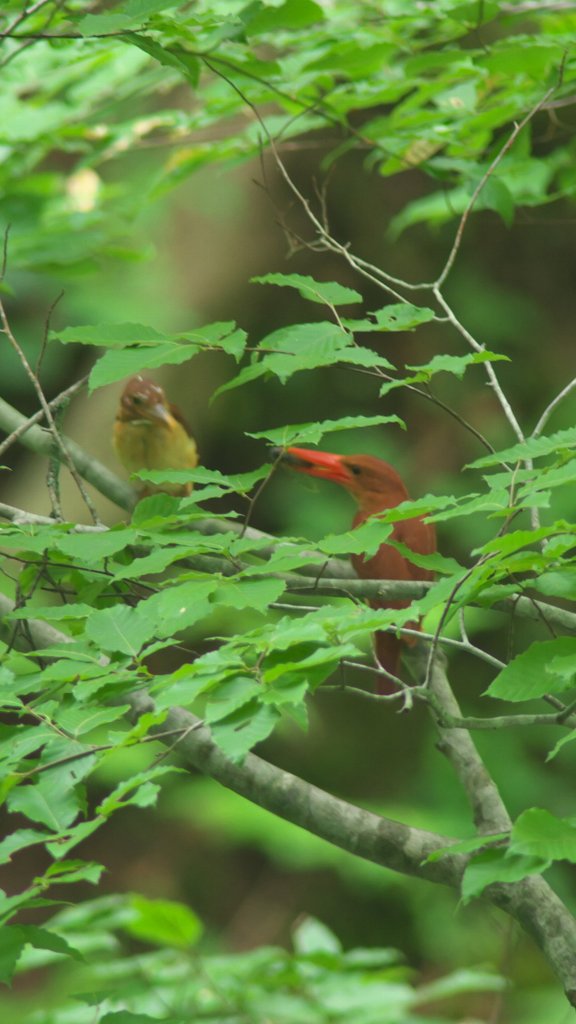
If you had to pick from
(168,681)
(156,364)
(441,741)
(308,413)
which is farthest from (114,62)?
(308,413)

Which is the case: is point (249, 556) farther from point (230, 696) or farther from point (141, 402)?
point (141, 402)

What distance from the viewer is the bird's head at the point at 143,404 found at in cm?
261

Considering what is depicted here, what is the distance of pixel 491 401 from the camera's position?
5680mm

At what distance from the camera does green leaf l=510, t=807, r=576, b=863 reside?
1.02 m

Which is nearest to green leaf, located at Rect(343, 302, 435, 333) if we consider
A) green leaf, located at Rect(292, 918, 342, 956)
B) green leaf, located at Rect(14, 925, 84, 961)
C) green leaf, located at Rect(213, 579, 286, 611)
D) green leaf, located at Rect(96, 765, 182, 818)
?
green leaf, located at Rect(213, 579, 286, 611)

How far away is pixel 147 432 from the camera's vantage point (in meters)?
2.63

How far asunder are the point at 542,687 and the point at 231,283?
402cm

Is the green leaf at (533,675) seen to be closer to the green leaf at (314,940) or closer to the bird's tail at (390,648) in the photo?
the bird's tail at (390,648)

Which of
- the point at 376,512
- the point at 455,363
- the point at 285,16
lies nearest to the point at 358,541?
the point at 455,363

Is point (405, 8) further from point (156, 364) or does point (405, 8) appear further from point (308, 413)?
point (308, 413)

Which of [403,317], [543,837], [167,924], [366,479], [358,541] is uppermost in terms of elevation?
[403,317]

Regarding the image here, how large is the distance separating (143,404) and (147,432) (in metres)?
0.07

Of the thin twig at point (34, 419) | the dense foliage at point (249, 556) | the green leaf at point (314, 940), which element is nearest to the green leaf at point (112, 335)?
the dense foliage at point (249, 556)

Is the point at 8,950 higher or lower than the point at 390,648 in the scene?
higher
